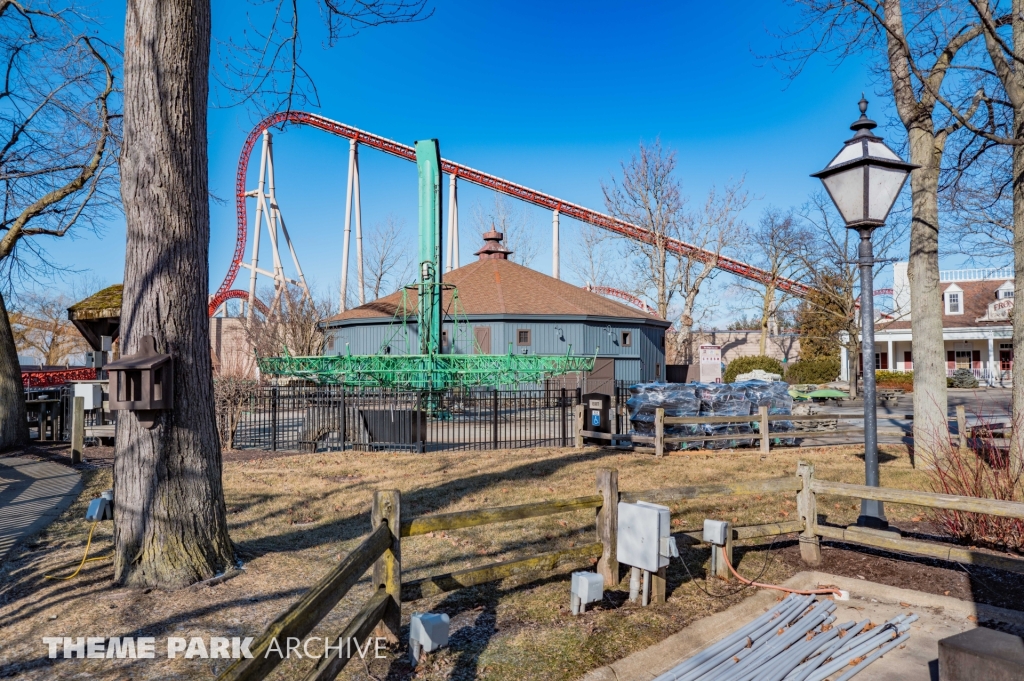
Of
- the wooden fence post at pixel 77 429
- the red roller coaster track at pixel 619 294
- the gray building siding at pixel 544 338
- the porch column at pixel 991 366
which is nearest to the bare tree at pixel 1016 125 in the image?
the wooden fence post at pixel 77 429

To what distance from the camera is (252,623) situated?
514 cm

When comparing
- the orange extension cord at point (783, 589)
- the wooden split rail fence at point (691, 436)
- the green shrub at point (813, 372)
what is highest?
the green shrub at point (813, 372)

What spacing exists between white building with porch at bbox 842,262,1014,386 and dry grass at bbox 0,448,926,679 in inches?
1549

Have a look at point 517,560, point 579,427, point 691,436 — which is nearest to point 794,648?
point 517,560

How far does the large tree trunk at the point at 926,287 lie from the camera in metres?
11.8

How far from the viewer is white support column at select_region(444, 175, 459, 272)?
47.6m

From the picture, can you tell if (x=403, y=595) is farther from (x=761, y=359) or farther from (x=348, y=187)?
(x=348, y=187)

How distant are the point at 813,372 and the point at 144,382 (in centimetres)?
4448

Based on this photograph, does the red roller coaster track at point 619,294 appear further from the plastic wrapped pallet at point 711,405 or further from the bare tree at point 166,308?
the bare tree at point 166,308

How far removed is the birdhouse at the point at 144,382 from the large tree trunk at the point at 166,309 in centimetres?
11

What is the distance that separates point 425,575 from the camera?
6.39m

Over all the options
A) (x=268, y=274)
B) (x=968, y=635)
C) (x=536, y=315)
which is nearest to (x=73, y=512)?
(x=968, y=635)

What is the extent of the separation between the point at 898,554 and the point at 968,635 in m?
3.57

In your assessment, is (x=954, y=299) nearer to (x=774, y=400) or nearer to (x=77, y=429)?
(x=774, y=400)
